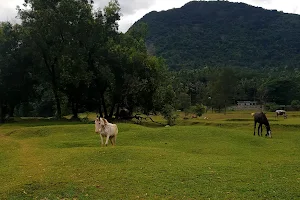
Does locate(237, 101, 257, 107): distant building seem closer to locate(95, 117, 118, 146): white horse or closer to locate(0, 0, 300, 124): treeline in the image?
locate(0, 0, 300, 124): treeline

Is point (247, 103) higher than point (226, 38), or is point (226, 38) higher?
point (226, 38)

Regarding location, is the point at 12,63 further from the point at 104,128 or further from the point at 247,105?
the point at 247,105

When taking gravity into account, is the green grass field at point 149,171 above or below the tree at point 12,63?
below

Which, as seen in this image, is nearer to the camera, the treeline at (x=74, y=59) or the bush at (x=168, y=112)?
the treeline at (x=74, y=59)

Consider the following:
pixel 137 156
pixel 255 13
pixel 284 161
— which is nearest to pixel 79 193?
pixel 137 156

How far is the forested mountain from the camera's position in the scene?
15125 cm

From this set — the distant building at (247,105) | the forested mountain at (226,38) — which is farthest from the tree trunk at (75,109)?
the forested mountain at (226,38)

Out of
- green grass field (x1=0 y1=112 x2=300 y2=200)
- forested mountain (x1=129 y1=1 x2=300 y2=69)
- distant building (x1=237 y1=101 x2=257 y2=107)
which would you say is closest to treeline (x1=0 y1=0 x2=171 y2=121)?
green grass field (x1=0 y1=112 x2=300 y2=200)

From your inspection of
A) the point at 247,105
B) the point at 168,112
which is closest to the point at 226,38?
the point at 247,105

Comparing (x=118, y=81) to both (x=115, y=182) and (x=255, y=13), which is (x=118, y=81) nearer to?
(x=115, y=182)

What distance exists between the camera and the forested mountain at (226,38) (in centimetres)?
15125

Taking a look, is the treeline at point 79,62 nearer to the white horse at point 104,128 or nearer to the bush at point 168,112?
the bush at point 168,112

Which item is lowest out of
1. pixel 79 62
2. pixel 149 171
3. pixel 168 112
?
pixel 149 171

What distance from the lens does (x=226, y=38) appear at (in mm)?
164750
